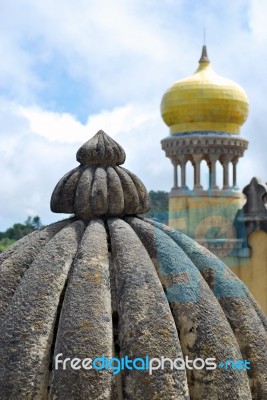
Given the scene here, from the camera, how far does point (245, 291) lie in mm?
6180

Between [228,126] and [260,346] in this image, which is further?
[228,126]

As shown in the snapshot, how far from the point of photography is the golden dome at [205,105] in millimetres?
Result: 25234

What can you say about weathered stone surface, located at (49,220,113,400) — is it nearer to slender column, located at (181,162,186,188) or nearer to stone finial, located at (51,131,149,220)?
stone finial, located at (51,131,149,220)

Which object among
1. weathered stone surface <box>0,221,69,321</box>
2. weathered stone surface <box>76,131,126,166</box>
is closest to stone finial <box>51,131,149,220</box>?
weathered stone surface <box>76,131,126,166</box>

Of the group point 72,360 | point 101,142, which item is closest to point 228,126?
point 101,142

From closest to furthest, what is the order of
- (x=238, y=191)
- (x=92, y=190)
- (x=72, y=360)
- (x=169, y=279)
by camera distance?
(x=72, y=360), (x=169, y=279), (x=92, y=190), (x=238, y=191)

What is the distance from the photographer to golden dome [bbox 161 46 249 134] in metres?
25.2

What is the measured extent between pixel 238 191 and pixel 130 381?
20339mm

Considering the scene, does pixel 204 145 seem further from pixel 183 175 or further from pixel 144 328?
pixel 144 328

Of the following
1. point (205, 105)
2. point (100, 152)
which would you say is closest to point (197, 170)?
point (205, 105)

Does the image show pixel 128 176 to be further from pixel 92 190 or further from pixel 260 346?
pixel 260 346

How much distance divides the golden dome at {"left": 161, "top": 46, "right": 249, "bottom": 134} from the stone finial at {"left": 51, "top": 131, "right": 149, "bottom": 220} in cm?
1893

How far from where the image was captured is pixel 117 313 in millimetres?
5418

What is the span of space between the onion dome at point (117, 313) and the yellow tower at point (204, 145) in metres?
18.4
